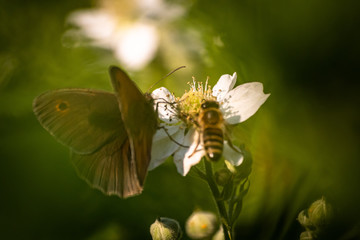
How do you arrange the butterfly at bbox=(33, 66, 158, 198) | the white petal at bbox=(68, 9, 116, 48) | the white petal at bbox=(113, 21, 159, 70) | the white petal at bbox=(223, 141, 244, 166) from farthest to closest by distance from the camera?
the white petal at bbox=(68, 9, 116, 48) < the white petal at bbox=(113, 21, 159, 70) < the butterfly at bbox=(33, 66, 158, 198) < the white petal at bbox=(223, 141, 244, 166)

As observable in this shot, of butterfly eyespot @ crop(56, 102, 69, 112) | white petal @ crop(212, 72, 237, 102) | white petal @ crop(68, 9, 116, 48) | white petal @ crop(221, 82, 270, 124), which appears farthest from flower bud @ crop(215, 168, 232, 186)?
white petal @ crop(68, 9, 116, 48)

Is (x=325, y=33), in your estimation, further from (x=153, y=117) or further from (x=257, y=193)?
(x=153, y=117)

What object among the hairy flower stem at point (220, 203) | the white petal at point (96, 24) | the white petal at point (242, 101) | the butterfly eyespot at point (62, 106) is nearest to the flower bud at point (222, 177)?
the hairy flower stem at point (220, 203)

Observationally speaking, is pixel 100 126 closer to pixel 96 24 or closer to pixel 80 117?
pixel 80 117

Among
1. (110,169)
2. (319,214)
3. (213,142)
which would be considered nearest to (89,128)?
(110,169)

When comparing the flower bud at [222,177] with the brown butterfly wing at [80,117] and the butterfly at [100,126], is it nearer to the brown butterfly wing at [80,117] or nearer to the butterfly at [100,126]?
the butterfly at [100,126]

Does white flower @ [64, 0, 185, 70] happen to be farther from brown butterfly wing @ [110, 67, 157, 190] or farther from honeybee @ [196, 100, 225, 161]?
honeybee @ [196, 100, 225, 161]

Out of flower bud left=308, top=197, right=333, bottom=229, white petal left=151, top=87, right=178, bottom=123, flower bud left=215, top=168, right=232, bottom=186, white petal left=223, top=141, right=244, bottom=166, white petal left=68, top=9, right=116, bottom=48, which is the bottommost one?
flower bud left=308, top=197, right=333, bottom=229
